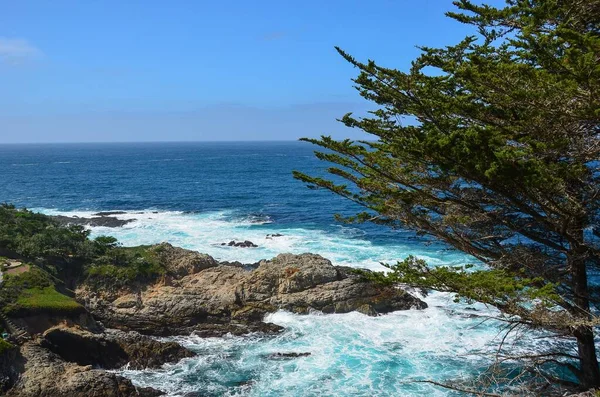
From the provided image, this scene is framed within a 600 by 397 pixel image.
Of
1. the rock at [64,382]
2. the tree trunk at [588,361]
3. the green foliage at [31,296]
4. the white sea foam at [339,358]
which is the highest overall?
the tree trunk at [588,361]

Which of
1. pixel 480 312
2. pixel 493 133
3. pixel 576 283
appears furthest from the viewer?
pixel 480 312

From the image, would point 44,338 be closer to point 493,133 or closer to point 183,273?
point 183,273

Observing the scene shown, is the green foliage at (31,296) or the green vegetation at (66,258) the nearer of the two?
the green foliage at (31,296)

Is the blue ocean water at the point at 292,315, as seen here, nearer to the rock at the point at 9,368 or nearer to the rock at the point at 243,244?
the rock at the point at 243,244

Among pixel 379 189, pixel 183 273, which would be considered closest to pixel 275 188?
pixel 183 273

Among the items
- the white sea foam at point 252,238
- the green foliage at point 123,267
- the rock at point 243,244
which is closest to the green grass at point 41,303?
the green foliage at point 123,267

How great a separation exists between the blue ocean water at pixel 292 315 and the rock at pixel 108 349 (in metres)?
0.60

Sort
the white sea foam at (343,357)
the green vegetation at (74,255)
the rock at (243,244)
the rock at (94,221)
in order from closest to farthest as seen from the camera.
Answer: the white sea foam at (343,357)
the green vegetation at (74,255)
the rock at (243,244)
the rock at (94,221)

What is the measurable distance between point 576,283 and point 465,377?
8.86 m

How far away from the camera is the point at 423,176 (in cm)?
1013

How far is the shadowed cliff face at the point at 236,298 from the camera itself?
22.0m

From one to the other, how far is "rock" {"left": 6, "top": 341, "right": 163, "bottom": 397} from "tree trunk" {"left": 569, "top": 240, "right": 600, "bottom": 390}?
12.9 meters

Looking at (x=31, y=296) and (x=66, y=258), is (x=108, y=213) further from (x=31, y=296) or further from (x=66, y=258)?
(x=31, y=296)

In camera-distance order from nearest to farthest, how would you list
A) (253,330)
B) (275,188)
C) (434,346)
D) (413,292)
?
(434,346) → (253,330) → (413,292) → (275,188)
